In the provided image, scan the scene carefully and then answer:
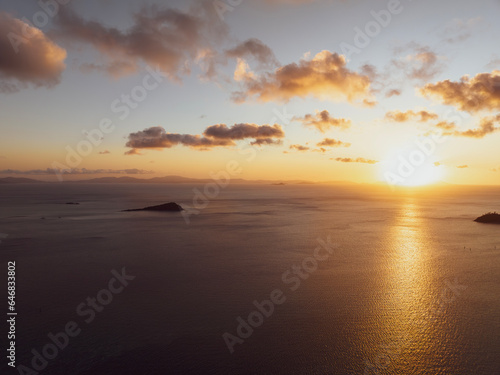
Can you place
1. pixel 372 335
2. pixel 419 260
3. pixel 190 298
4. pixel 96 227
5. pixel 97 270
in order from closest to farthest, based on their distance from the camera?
pixel 372 335
pixel 190 298
pixel 97 270
pixel 419 260
pixel 96 227

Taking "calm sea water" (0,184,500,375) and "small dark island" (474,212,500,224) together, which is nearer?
"calm sea water" (0,184,500,375)

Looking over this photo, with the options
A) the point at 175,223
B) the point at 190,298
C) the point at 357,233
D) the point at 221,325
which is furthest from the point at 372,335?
the point at 175,223

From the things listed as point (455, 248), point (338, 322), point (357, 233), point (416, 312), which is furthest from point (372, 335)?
point (357, 233)

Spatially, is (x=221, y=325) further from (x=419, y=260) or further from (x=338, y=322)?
(x=419, y=260)

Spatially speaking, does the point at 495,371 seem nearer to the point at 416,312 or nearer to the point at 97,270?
the point at 416,312

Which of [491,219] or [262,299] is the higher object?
[262,299]

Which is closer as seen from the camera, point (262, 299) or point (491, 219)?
point (262, 299)

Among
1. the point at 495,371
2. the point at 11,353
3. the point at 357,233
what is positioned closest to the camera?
the point at 495,371

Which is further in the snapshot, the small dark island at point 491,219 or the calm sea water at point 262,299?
the small dark island at point 491,219

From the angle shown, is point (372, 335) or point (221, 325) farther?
point (221, 325)
